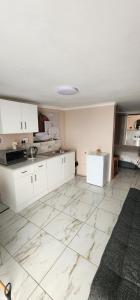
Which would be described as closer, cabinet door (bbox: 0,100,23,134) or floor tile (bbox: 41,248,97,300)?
floor tile (bbox: 41,248,97,300)

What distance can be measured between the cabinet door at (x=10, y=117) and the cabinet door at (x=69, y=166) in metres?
1.50

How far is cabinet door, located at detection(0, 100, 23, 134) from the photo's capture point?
2.37 m

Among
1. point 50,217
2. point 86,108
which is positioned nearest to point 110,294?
point 50,217

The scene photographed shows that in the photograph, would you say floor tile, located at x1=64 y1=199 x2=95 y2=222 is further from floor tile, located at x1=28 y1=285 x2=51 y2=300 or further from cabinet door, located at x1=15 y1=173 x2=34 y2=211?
floor tile, located at x1=28 y1=285 x2=51 y2=300

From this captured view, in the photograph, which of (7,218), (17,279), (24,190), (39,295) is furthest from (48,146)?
(39,295)

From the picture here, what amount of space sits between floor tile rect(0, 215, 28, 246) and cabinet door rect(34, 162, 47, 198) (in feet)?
2.01

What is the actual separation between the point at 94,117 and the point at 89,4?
3.03 m

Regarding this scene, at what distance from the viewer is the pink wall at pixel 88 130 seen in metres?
3.45

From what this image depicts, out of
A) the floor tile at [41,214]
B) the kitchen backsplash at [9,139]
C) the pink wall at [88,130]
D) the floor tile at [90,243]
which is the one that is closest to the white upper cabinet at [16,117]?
the kitchen backsplash at [9,139]

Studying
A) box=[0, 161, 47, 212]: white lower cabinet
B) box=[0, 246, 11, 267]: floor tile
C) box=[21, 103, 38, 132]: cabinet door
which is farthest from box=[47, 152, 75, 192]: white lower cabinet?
box=[0, 246, 11, 267]: floor tile

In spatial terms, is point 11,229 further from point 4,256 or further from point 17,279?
point 17,279

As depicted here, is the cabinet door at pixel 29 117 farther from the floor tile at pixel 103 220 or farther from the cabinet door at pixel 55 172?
the floor tile at pixel 103 220

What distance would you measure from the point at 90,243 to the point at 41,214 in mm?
1001

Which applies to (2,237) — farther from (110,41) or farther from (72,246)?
(110,41)
